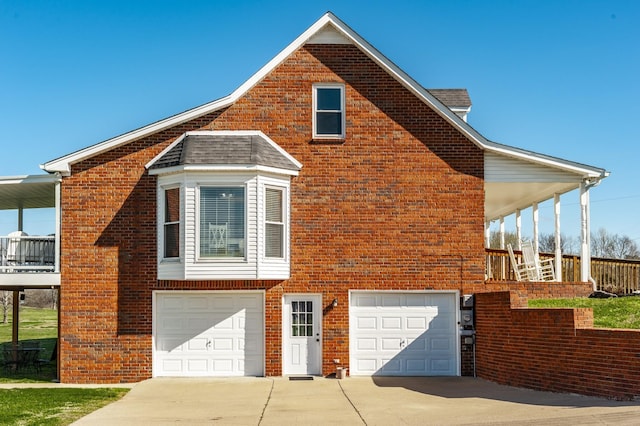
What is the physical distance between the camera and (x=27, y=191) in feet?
73.0

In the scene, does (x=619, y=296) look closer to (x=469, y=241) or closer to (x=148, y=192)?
(x=469, y=241)

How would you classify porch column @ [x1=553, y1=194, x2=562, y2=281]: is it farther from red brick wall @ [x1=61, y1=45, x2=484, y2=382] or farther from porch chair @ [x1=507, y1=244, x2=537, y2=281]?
red brick wall @ [x1=61, y1=45, x2=484, y2=382]

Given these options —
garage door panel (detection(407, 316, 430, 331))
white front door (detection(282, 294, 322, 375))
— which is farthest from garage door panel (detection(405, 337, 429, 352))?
white front door (detection(282, 294, 322, 375))

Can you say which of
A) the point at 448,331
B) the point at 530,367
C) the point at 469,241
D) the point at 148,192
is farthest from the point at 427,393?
the point at 148,192

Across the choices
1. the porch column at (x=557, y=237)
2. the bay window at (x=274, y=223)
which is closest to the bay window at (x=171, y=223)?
the bay window at (x=274, y=223)

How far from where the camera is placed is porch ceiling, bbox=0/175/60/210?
67.1 ft

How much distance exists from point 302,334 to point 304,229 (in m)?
2.63

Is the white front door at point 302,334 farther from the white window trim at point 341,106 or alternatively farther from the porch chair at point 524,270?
the porch chair at point 524,270

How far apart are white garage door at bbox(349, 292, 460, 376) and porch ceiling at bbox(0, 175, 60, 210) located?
8441mm

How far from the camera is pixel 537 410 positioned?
46.2 feet

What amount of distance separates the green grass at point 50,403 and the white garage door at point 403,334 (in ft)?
19.4

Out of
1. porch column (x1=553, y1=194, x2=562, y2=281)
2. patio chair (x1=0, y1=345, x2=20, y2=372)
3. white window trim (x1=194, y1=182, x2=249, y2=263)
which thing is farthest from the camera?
porch column (x1=553, y1=194, x2=562, y2=281)

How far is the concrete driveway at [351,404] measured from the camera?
537 inches

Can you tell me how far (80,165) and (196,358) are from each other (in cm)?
561
